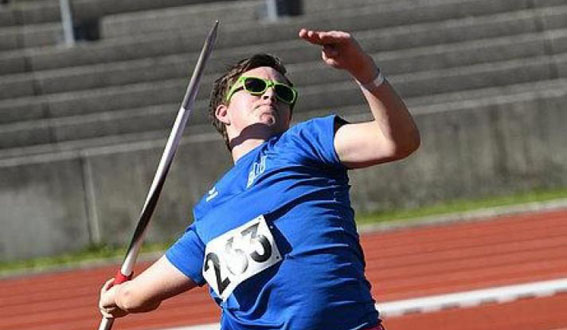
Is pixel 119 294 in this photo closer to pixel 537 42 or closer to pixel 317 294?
pixel 317 294

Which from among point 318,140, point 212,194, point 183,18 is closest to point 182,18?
point 183,18

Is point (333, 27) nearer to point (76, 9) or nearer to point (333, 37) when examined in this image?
point (76, 9)

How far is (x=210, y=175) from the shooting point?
1380 cm

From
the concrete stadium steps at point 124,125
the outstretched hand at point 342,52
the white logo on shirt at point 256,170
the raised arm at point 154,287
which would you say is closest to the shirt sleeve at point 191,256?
the raised arm at point 154,287

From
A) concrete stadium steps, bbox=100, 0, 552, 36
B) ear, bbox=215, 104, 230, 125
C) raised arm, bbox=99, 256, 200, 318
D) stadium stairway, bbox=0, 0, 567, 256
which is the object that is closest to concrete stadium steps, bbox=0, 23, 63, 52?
stadium stairway, bbox=0, 0, 567, 256

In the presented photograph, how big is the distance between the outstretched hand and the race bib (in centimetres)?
51

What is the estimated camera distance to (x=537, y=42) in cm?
1653

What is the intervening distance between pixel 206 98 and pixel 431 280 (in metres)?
7.18

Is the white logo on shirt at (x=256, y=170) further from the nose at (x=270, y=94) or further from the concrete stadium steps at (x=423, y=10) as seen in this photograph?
the concrete stadium steps at (x=423, y=10)

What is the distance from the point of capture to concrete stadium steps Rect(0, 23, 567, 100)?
54.3 feet

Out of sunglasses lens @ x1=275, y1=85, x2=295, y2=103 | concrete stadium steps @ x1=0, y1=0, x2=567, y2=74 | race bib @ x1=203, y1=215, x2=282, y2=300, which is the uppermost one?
sunglasses lens @ x1=275, y1=85, x2=295, y2=103

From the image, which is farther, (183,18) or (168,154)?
(183,18)

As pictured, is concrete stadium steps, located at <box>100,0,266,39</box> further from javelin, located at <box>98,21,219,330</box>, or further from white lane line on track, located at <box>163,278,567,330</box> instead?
javelin, located at <box>98,21,219,330</box>

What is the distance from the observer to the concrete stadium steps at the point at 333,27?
16844mm
